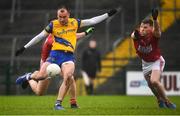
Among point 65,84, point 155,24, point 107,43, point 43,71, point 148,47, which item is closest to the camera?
point 65,84

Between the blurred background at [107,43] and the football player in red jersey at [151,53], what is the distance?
11.8 metres

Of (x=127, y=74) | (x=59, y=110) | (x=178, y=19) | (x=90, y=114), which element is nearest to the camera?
(x=90, y=114)

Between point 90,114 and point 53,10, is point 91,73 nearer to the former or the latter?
point 53,10

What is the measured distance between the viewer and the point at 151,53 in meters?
16.0

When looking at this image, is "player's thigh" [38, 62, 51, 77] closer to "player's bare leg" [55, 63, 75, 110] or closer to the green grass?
"player's bare leg" [55, 63, 75, 110]

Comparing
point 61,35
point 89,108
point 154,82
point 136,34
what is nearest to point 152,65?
point 154,82

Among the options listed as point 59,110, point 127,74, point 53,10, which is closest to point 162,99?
point 59,110

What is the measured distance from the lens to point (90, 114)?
42.9 feet

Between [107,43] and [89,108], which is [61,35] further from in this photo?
[107,43]

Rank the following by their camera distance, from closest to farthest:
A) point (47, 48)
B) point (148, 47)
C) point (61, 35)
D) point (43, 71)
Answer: point (61, 35) → point (43, 71) → point (148, 47) → point (47, 48)

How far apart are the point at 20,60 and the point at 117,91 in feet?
15.4

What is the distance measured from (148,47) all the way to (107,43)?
1446 cm

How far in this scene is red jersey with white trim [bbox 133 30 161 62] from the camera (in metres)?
15.8

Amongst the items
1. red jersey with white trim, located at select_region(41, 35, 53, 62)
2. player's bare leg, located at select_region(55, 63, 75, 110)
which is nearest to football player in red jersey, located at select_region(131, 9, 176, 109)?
player's bare leg, located at select_region(55, 63, 75, 110)
